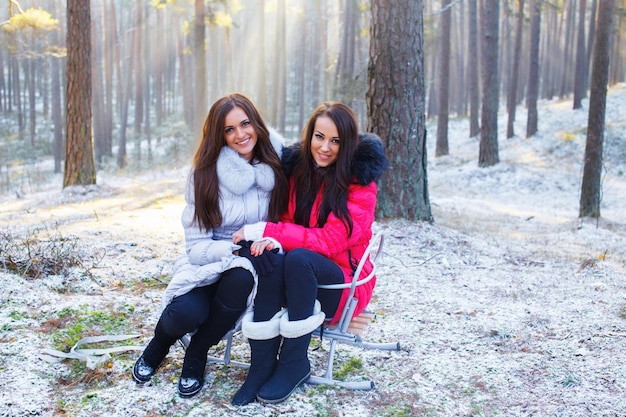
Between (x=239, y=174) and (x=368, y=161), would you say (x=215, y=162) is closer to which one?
(x=239, y=174)

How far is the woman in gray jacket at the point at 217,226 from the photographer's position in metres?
2.92

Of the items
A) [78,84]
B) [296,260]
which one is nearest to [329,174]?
[296,260]

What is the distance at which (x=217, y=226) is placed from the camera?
10.6ft

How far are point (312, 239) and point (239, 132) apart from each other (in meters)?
0.81

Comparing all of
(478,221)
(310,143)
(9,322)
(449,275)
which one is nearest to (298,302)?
(310,143)

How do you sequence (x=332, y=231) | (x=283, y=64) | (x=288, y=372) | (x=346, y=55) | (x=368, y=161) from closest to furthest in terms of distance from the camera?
(x=288, y=372)
(x=332, y=231)
(x=368, y=161)
(x=346, y=55)
(x=283, y=64)

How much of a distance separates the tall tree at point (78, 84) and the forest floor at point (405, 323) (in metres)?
1.67

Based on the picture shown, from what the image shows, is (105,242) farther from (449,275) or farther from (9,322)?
(449,275)

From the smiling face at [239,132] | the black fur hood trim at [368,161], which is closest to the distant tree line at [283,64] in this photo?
the black fur hood trim at [368,161]

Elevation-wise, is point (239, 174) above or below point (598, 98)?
below

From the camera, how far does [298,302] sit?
9.41 ft

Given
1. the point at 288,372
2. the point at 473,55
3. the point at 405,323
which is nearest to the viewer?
the point at 288,372

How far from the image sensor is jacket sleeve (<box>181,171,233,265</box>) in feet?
9.92

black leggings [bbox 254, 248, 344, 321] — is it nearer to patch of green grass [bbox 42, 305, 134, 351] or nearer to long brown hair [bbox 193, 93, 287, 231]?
long brown hair [bbox 193, 93, 287, 231]
